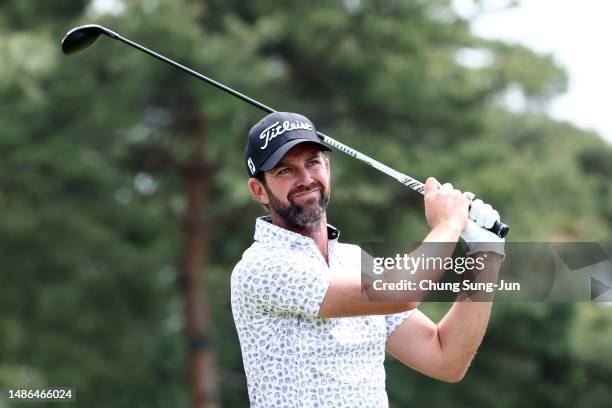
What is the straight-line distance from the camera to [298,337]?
8.75ft

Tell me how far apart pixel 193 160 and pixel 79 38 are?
9.32 metres

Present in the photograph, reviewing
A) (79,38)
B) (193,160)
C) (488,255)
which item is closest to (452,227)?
(488,255)

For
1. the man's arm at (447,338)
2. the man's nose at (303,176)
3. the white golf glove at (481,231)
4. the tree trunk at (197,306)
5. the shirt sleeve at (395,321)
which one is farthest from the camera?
the tree trunk at (197,306)

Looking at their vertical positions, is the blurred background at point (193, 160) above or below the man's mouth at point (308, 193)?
above

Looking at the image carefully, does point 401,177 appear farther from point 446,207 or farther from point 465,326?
point 465,326

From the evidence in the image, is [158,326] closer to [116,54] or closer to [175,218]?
[175,218]

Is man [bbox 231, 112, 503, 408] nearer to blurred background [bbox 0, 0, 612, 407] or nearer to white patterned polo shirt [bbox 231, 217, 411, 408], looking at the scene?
white patterned polo shirt [bbox 231, 217, 411, 408]

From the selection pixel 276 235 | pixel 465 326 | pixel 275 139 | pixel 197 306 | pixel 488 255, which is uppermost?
pixel 197 306

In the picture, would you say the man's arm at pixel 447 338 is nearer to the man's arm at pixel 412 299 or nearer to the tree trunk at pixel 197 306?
the man's arm at pixel 412 299

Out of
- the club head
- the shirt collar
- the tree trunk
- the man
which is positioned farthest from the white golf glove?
the tree trunk

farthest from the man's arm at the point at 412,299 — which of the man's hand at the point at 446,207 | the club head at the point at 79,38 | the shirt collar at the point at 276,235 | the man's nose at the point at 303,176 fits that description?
the club head at the point at 79,38

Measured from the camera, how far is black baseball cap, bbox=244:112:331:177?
2.82 metres

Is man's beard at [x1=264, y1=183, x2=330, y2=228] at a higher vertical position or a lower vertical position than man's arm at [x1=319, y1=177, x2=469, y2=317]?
higher

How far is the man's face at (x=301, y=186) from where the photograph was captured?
9.27 ft
